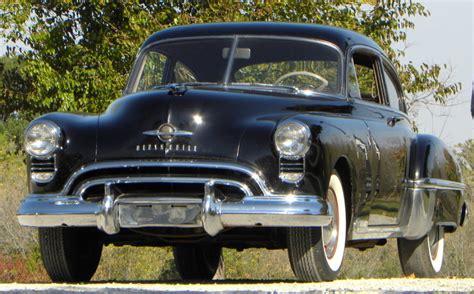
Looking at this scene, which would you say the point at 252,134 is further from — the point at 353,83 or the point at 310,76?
the point at 353,83

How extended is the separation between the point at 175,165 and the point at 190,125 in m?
0.34

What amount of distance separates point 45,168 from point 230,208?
1344 millimetres

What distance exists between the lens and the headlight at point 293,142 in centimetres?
784

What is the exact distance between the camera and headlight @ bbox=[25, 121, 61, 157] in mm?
8227

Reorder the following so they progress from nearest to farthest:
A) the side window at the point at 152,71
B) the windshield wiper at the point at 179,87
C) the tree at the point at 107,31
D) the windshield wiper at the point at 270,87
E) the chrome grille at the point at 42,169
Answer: the chrome grille at the point at 42,169, the windshield wiper at the point at 179,87, the windshield wiper at the point at 270,87, the side window at the point at 152,71, the tree at the point at 107,31

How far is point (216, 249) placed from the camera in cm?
1208

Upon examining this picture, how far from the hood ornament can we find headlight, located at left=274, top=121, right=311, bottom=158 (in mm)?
575

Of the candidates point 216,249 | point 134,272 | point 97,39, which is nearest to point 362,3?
point 97,39

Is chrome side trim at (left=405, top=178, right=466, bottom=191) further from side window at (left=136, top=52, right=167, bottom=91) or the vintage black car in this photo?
side window at (left=136, top=52, right=167, bottom=91)

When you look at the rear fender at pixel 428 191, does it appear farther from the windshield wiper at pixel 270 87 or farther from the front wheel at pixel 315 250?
the front wheel at pixel 315 250

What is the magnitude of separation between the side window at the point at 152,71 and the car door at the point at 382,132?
147 centimetres

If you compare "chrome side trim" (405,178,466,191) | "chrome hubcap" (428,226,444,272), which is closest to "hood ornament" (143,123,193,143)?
"chrome side trim" (405,178,466,191)

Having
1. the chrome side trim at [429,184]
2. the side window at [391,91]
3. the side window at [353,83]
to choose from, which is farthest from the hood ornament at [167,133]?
the side window at [391,91]

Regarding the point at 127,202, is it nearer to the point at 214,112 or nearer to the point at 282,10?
the point at 214,112
